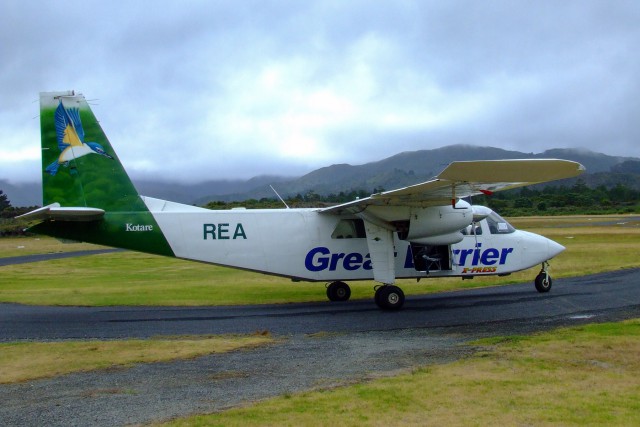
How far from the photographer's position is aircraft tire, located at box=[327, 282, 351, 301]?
732 inches

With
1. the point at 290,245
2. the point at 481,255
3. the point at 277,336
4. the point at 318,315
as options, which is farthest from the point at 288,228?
the point at 481,255

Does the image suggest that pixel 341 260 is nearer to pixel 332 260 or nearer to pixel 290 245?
pixel 332 260

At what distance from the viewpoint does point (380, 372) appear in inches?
349

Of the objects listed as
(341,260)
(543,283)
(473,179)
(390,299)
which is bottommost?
(390,299)

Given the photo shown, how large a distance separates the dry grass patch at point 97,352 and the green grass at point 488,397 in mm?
3701

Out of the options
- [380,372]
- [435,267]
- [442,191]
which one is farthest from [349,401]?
[435,267]

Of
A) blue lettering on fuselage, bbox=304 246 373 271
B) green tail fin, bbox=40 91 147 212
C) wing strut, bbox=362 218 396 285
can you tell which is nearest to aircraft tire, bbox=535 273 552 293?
wing strut, bbox=362 218 396 285

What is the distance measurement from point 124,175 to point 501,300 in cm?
1103

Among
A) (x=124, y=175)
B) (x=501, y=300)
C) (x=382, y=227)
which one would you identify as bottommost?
(x=501, y=300)

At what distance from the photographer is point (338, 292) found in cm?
1862

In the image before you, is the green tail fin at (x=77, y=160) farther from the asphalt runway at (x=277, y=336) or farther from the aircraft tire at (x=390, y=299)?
the aircraft tire at (x=390, y=299)

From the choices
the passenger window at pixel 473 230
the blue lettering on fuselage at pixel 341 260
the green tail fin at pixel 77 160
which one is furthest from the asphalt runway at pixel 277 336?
the green tail fin at pixel 77 160

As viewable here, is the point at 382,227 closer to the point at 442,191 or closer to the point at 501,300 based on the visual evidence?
the point at 442,191

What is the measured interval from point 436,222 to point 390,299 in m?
2.46
